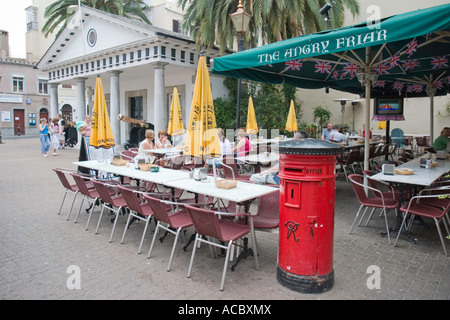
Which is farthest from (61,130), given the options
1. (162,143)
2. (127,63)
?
(162,143)

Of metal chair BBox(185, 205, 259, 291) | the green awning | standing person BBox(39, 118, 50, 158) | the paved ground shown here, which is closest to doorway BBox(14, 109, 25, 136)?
standing person BBox(39, 118, 50, 158)

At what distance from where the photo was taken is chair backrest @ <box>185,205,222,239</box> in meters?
3.42

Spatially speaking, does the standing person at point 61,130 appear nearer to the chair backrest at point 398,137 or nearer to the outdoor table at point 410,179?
the chair backrest at point 398,137

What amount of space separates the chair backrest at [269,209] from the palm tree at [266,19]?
9400 millimetres

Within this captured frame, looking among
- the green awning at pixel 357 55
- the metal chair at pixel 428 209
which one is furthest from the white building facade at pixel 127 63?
the metal chair at pixel 428 209

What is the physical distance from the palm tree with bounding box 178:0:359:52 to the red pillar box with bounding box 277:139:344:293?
399 inches

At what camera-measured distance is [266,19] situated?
43.2 feet

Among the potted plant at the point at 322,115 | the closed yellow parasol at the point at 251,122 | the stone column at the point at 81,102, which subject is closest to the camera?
the closed yellow parasol at the point at 251,122

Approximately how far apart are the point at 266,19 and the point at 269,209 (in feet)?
35.1

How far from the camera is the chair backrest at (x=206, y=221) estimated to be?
11.2 ft

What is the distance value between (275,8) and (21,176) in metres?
10.4

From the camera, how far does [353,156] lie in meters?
9.00
